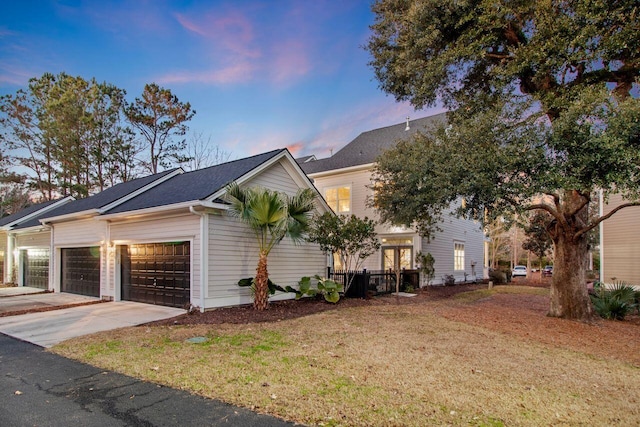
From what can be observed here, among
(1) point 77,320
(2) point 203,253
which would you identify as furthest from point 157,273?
(2) point 203,253

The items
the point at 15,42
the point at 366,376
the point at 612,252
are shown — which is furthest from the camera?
the point at 612,252

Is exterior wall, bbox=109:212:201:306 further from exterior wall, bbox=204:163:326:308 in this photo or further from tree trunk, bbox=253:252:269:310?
tree trunk, bbox=253:252:269:310

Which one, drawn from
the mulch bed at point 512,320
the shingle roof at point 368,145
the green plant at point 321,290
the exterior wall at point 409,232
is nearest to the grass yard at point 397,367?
the mulch bed at point 512,320

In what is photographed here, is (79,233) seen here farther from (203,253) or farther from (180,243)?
(203,253)

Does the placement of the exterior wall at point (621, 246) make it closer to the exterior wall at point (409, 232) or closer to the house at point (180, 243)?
the exterior wall at point (409, 232)

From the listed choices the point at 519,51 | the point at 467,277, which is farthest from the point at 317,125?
the point at 519,51

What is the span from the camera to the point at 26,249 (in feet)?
62.6

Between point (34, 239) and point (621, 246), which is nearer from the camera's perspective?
point (621, 246)

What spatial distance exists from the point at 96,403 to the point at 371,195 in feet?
47.7

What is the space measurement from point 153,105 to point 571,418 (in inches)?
1231

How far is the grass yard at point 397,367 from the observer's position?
4.00 metres

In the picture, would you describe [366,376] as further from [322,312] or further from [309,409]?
[322,312]

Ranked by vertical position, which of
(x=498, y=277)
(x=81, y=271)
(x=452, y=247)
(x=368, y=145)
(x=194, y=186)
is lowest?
(x=498, y=277)

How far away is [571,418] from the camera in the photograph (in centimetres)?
382
